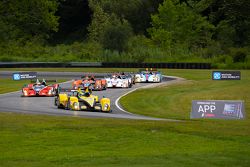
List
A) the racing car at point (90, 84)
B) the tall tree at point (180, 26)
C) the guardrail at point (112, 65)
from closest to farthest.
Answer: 1. the racing car at point (90, 84)
2. the guardrail at point (112, 65)
3. the tall tree at point (180, 26)

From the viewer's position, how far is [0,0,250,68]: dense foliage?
72.9 meters

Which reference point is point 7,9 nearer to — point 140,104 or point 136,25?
point 136,25

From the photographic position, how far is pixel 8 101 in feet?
108

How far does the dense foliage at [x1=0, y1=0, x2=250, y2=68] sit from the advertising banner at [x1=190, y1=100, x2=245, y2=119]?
44.6 metres

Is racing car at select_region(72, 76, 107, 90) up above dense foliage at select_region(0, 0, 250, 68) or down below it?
below

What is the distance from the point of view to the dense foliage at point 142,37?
239 ft

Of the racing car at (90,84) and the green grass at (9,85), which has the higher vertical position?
the racing car at (90,84)

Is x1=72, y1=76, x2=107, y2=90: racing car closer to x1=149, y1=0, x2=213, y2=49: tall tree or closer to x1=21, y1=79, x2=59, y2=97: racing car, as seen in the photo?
x1=21, y1=79, x2=59, y2=97: racing car

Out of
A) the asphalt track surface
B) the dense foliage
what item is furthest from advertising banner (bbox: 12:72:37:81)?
the dense foliage

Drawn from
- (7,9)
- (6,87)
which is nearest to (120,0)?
(7,9)

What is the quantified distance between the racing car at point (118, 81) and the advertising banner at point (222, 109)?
19758mm

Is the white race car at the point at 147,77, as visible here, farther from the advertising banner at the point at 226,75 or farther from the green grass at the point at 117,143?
the green grass at the point at 117,143

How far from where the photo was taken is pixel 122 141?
18531mm

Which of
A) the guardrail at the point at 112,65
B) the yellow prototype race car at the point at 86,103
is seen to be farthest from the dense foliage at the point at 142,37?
the yellow prototype race car at the point at 86,103
